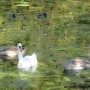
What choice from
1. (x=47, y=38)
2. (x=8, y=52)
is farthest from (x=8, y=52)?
(x=47, y=38)

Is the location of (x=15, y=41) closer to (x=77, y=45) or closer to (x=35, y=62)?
(x=35, y=62)

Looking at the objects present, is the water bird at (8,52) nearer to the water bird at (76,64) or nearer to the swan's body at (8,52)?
the swan's body at (8,52)

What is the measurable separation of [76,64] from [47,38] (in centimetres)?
13

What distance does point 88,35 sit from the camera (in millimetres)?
1233

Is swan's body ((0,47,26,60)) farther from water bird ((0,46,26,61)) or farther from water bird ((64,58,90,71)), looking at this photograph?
water bird ((64,58,90,71))

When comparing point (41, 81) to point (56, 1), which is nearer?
point (41, 81)

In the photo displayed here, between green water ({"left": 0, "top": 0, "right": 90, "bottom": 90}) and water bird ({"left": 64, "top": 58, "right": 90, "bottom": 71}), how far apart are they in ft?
0.05

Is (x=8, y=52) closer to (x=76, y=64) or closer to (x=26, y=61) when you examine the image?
(x=26, y=61)

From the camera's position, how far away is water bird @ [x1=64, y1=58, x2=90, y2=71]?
1194 mm

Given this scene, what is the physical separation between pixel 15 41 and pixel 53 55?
6.2 inches

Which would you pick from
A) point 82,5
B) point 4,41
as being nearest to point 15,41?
point 4,41

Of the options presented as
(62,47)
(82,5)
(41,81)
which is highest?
(82,5)

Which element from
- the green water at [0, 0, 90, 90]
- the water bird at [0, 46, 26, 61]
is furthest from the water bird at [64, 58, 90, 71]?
the water bird at [0, 46, 26, 61]

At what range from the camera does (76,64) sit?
121 centimetres
